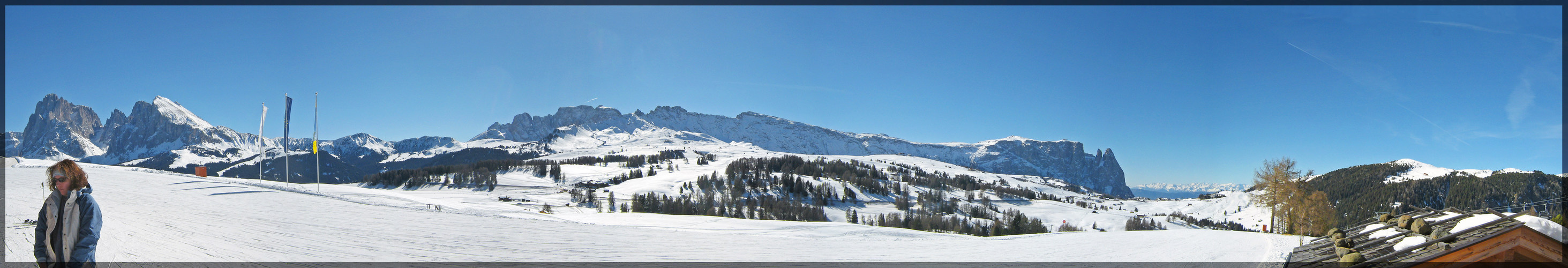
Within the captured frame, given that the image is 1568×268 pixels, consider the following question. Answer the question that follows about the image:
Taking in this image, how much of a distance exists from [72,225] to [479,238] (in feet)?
25.2

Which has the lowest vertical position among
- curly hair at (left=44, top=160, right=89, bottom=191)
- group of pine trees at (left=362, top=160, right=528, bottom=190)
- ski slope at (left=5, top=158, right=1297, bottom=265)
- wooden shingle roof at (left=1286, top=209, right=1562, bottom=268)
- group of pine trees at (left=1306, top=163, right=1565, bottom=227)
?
group of pine trees at (left=1306, top=163, right=1565, bottom=227)

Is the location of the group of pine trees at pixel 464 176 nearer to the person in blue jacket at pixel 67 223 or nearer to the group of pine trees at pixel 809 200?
the group of pine trees at pixel 809 200

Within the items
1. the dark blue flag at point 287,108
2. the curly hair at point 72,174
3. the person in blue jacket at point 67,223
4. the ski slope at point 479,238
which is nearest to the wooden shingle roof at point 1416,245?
the ski slope at point 479,238

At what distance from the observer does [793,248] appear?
49.2ft

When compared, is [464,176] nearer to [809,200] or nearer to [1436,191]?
[809,200]

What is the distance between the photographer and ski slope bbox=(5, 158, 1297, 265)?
11.7m

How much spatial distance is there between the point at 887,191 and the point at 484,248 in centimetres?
16675

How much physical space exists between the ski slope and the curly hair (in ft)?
13.2

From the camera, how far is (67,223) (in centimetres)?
675

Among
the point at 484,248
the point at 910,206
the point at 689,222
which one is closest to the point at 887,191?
the point at 910,206

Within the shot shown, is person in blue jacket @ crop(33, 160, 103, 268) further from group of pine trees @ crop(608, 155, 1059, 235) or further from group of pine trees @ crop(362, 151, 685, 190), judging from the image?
group of pine trees @ crop(362, 151, 685, 190)

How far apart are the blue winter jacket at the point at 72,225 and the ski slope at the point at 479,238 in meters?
3.66

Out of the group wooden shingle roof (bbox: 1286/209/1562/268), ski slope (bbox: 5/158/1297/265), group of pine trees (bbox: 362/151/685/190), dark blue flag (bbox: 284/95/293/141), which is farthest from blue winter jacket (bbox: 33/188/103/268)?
group of pine trees (bbox: 362/151/685/190)

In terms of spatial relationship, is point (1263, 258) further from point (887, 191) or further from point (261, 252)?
point (887, 191)
